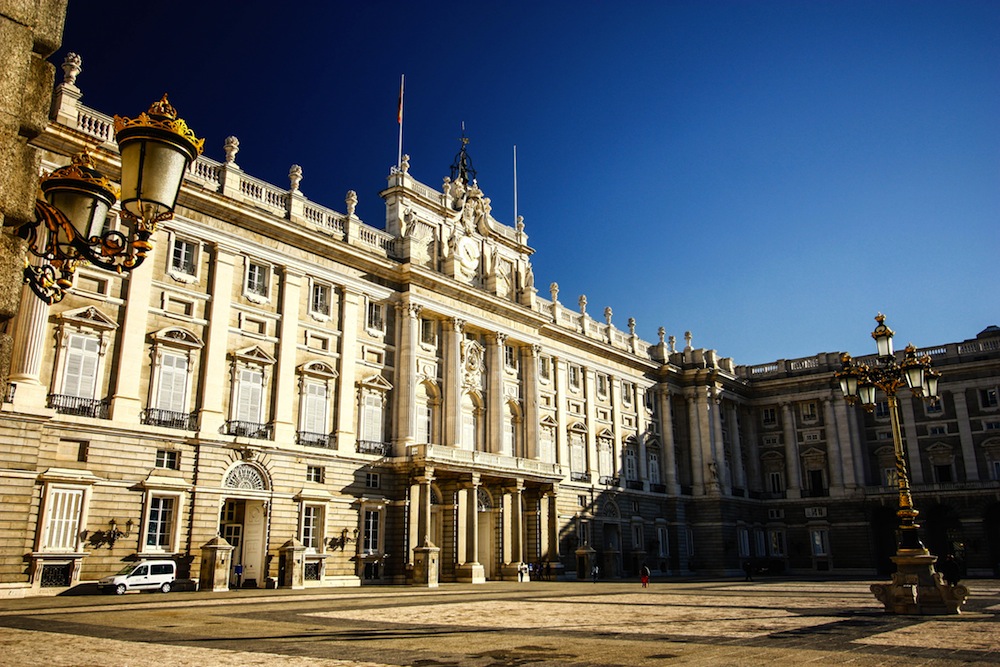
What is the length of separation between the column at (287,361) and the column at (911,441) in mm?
46884

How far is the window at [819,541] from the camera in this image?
61.7 meters

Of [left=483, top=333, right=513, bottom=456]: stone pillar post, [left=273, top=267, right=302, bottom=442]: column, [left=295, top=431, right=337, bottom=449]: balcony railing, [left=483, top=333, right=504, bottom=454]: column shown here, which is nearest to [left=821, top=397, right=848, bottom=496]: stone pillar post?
[left=483, top=333, right=513, bottom=456]: stone pillar post

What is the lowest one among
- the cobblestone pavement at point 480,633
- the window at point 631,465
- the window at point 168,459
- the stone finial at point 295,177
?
the cobblestone pavement at point 480,633

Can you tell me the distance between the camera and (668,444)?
195 feet

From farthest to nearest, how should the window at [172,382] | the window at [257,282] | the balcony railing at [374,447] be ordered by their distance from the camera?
the balcony railing at [374,447], the window at [257,282], the window at [172,382]

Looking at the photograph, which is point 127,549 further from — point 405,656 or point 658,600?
point 405,656

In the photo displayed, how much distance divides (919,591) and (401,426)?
25090 millimetres

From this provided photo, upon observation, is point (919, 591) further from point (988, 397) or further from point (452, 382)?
point (988, 397)

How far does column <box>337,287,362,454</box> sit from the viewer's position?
36188mm

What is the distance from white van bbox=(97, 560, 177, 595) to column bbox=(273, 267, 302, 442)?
7176 millimetres

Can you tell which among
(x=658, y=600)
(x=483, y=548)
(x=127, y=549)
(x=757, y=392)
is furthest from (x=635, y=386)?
(x=127, y=549)

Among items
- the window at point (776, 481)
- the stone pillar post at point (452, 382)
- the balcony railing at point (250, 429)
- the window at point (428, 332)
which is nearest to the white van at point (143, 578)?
the balcony railing at point (250, 429)

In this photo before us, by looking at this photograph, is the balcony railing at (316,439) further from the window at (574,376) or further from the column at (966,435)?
the column at (966,435)

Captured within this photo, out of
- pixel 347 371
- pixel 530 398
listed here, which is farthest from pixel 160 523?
pixel 530 398
